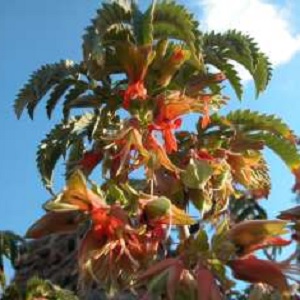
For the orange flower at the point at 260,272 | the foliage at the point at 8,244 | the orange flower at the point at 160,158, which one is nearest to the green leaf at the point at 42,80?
the orange flower at the point at 160,158

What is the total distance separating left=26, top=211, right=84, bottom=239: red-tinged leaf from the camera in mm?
3324

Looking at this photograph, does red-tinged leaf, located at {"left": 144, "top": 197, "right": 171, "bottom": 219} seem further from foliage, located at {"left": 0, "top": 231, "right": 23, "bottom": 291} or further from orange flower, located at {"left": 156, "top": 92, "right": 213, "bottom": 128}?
foliage, located at {"left": 0, "top": 231, "right": 23, "bottom": 291}

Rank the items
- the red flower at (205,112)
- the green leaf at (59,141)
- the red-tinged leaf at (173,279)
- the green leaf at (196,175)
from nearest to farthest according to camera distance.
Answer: the red-tinged leaf at (173,279) → the green leaf at (196,175) → the red flower at (205,112) → the green leaf at (59,141)

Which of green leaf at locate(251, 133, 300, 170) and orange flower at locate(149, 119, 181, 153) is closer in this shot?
orange flower at locate(149, 119, 181, 153)

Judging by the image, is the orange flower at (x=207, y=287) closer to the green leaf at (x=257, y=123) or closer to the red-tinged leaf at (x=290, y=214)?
the red-tinged leaf at (x=290, y=214)

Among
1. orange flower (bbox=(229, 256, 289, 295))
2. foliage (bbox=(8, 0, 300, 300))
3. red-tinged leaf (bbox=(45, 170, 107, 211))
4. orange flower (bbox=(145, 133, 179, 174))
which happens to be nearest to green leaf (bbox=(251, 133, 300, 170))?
foliage (bbox=(8, 0, 300, 300))

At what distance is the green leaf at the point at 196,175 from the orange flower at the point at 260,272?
364mm

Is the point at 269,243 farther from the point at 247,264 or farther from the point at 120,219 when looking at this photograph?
the point at 120,219

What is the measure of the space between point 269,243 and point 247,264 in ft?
0.42

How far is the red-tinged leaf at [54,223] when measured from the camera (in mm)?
3324

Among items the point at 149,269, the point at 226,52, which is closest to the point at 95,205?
the point at 149,269

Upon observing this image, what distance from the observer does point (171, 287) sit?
10.6ft

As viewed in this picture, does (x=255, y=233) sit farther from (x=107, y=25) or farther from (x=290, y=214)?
(x=107, y=25)

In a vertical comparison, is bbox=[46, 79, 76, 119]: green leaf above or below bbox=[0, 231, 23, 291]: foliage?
below
